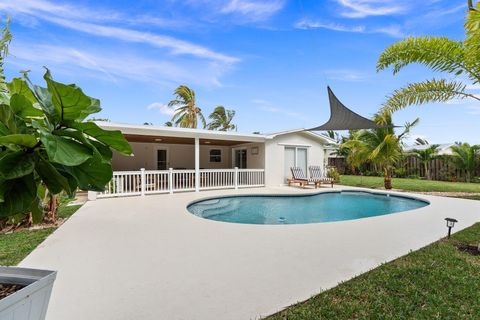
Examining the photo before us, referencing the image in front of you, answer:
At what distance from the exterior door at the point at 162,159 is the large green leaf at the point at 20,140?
53.2 ft

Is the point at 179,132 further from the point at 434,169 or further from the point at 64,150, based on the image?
the point at 434,169

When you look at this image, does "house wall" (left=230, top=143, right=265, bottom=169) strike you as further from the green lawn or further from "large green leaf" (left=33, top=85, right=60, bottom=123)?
"large green leaf" (left=33, top=85, right=60, bottom=123)

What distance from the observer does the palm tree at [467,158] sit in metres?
16.9

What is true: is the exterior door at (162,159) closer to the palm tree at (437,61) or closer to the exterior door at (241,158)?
the exterior door at (241,158)

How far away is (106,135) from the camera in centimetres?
104

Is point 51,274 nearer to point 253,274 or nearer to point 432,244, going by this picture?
point 253,274

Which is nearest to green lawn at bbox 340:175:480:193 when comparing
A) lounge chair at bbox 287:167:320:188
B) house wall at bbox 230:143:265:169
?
lounge chair at bbox 287:167:320:188

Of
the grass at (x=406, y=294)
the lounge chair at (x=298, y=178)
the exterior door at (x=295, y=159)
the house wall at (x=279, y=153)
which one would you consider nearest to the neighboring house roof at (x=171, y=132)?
the house wall at (x=279, y=153)

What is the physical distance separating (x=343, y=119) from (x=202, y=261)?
8.65 m

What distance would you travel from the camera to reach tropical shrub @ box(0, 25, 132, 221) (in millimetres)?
844

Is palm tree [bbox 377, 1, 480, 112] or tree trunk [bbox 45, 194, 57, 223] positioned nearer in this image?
palm tree [bbox 377, 1, 480, 112]

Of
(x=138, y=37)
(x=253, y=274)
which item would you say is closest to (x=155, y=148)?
(x=138, y=37)

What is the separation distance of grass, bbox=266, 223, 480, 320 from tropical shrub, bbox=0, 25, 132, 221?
7.15ft

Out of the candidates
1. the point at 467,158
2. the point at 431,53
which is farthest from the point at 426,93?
the point at 467,158
